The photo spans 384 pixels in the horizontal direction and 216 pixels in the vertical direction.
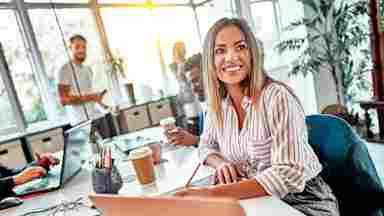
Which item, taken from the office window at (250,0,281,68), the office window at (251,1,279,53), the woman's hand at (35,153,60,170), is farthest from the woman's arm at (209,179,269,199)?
the office window at (251,1,279,53)

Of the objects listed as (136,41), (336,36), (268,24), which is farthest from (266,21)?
(136,41)

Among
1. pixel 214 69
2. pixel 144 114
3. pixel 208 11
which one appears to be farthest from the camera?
pixel 208 11

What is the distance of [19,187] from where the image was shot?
59.2 inches

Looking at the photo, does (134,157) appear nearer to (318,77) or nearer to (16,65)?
(318,77)

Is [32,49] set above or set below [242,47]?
above

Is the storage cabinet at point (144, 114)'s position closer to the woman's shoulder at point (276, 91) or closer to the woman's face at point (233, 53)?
the woman's face at point (233, 53)

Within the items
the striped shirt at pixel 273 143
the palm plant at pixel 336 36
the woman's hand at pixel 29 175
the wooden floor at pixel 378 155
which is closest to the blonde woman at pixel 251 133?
the striped shirt at pixel 273 143

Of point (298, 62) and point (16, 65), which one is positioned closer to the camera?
point (298, 62)

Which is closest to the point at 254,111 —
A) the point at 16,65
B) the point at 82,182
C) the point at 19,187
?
the point at 82,182

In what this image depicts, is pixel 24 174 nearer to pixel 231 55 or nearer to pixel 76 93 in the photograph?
pixel 231 55

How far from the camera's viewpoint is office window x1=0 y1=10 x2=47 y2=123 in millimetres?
3693

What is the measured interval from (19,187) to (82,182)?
0.38m

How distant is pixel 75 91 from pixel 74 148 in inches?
81.3

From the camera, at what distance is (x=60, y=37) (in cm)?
409
